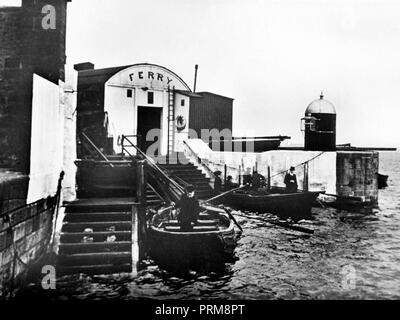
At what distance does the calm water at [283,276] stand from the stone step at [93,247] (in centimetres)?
71

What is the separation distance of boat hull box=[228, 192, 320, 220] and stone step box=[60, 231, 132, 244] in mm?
9465

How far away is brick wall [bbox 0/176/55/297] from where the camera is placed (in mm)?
6516

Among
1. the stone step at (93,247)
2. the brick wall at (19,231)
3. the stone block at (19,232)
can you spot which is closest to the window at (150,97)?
the brick wall at (19,231)

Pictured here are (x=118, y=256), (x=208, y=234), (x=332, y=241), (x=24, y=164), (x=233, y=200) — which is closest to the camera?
(x=24, y=164)

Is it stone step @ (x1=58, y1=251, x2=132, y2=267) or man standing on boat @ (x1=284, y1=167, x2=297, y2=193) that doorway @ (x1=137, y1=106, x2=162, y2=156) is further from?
stone step @ (x1=58, y1=251, x2=132, y2=267)

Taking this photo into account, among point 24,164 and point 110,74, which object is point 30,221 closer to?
point 24,164

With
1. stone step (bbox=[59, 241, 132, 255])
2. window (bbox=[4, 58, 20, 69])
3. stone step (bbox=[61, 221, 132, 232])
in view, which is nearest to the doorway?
stone step (bbox=[61, 221, 132, 232])

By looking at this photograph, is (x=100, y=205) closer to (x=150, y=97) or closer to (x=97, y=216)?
(x=97, y=216)

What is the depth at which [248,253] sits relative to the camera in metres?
11.9

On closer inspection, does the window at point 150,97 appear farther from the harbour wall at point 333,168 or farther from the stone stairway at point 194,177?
the stone stairway at point 194,177

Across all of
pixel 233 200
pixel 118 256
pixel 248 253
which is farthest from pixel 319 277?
pixel 233 200

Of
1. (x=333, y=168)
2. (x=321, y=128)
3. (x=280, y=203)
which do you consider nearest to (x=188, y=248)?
(x=280, y=203)

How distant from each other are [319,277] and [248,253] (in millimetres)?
2751

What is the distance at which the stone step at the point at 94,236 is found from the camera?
9.46 m
